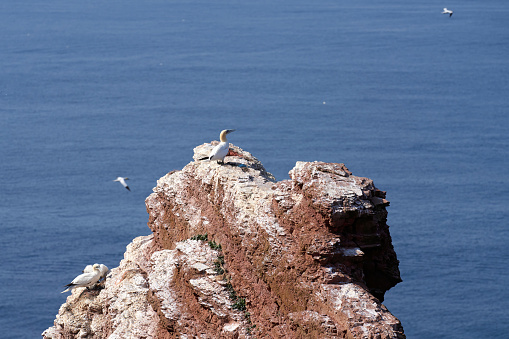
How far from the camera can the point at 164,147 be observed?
153375 millimetres

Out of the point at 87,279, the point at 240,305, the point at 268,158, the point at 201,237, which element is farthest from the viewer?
the point at 268,158

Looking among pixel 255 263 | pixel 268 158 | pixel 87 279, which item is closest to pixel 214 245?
pixel 255 263

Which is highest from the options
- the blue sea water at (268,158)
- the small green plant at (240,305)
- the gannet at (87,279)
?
the small green plant at (240,305)

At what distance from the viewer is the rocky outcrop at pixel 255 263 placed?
78.4 ft

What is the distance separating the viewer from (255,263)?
26.5m

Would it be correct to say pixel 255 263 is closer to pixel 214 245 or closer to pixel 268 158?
pixel 214 245

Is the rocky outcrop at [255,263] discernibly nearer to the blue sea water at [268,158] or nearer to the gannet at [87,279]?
the gannet at [87,279]

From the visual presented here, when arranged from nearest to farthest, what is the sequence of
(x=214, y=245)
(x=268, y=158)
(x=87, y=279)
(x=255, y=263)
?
(x=255, y=263) < (x=214, y=245) < (x=87, y=279) < (x=268, y=158)

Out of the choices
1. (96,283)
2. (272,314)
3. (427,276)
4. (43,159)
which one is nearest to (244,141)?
(43,159)

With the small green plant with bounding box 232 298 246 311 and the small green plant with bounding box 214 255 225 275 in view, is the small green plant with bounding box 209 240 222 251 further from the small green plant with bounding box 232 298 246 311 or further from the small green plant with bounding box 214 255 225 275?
the small green plant with bounding box 232 298 246 311

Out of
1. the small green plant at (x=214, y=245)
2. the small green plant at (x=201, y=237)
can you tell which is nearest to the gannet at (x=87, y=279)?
the small green plant at (x=201, y=237)

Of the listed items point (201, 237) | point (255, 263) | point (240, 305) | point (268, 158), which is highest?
point (255, 263)

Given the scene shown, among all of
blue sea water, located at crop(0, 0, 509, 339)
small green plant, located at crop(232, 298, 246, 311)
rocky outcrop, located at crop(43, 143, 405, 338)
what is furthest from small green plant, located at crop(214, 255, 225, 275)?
blue sea water, located at crop(0, 0, 509, 339)

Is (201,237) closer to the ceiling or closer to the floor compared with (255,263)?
closer to the floor
